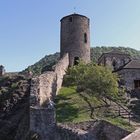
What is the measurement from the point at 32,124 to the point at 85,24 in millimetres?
20334

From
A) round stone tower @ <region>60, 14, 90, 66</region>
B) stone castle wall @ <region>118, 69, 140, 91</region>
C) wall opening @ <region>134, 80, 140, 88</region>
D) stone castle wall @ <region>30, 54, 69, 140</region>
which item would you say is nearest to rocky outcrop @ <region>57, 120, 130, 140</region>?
stone castle wall @ <region>30, 54, 69, 140</region>

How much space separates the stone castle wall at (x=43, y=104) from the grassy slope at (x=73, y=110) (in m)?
0.85

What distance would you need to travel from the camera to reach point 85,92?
3194cm

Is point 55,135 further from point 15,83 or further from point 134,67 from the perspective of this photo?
point 134,67

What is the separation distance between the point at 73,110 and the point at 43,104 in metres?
2.40

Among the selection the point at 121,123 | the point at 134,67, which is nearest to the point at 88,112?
the point at 121,123

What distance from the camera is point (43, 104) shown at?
26.7 metres

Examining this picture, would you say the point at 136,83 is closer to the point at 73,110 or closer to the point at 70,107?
the point at 70,107

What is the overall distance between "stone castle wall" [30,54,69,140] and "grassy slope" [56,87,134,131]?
85 centimetres

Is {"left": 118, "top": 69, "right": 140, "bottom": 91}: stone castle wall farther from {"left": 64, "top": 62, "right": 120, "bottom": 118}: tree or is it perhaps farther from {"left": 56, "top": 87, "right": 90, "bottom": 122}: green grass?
{"left": 56, "top": 87, "right": 90, "bottom": 122}: green grass

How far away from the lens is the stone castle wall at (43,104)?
78.0 feet

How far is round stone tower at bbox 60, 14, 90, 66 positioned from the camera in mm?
40719

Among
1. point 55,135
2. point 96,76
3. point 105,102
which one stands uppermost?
point 96,76

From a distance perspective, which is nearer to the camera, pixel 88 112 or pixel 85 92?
pixel 88 112
